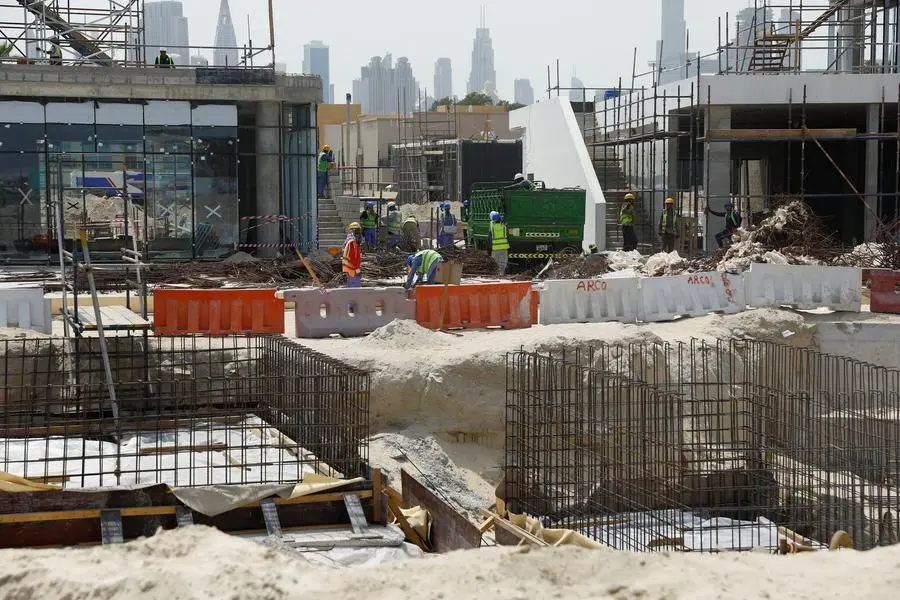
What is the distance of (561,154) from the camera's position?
113ft

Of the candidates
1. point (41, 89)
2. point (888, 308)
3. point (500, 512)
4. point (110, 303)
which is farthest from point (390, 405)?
point (41, 89)

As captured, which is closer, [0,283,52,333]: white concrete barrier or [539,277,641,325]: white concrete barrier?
[0,283,52,333]: white concrete barrier

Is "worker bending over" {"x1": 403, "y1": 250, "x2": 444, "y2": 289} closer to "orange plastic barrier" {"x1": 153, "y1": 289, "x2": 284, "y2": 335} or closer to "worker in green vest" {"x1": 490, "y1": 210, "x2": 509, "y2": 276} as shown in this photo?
"orange plastic barrier" {"x1": 153, "y1": 289, "x2": 284, "y2": 335}

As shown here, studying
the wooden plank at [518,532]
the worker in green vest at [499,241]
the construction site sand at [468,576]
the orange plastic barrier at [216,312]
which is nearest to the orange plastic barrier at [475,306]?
the orange plastic barrier at [216,312]

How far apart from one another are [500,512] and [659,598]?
7.05 metres

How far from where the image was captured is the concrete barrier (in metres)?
18.5

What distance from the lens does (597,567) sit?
7160mm

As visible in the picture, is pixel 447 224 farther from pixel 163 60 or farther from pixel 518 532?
pixel 518 532

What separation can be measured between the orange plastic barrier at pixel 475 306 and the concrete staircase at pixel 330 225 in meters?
13.5


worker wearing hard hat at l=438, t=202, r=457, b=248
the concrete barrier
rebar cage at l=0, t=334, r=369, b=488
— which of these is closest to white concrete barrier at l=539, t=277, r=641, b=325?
the concrete barrier

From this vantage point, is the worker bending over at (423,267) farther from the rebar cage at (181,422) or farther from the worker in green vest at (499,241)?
the worker in green vest at (499,241)

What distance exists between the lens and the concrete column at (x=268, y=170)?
29.6 m

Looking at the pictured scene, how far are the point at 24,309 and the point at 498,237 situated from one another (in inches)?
436

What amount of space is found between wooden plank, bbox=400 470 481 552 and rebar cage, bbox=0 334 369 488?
77 cm
